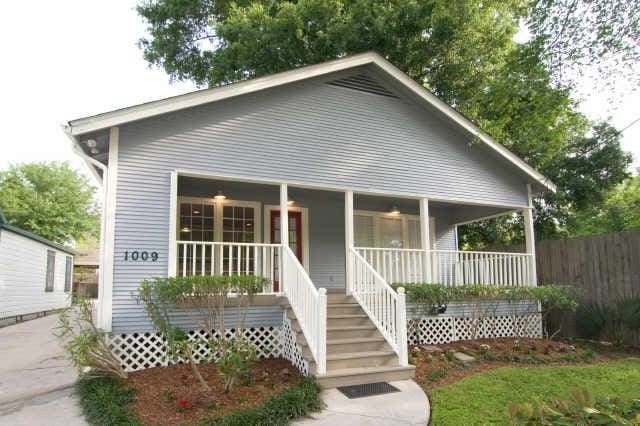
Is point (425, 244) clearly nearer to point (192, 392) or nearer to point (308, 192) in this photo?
point (308, 192)

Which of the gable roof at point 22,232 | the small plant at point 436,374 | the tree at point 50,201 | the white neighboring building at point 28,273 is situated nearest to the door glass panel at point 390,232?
the small plant at point 436,374

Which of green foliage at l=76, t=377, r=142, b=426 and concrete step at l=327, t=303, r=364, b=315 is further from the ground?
concrete step at l=327, t=303, r=364, b=315

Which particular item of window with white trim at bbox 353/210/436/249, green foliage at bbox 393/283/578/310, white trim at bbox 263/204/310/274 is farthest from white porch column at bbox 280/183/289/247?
window with white trim at bbox 353/210/436/249

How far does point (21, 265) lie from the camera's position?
15.8m

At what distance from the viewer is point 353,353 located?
7043mm

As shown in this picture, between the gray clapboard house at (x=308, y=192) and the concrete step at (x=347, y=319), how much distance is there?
0.08ft

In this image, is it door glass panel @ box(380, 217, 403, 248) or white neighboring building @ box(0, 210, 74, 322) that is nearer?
door glass panel @ box(380, 217, 403, 248)

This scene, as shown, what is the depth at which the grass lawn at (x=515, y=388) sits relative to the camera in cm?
538

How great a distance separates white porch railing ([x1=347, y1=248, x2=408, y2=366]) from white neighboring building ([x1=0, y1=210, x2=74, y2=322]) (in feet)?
28.6

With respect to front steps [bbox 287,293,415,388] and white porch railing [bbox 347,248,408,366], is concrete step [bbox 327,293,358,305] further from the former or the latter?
front steps [bbox 287,293,415,388]

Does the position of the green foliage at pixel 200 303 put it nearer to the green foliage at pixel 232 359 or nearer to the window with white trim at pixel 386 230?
the green foliage at pixel 232 359

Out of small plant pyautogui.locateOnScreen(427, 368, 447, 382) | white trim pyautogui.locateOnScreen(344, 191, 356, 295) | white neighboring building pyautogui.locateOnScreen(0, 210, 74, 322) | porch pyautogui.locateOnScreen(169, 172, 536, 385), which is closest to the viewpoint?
small plant pyautogui.locateOnScreen(427, 368, 447, 382)

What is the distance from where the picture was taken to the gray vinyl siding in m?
7.46

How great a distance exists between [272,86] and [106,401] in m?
5.91
